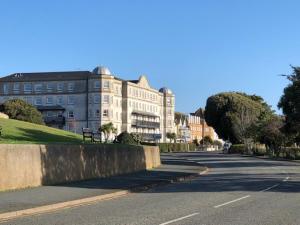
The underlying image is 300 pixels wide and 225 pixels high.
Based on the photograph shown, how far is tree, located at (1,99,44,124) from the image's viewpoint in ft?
210

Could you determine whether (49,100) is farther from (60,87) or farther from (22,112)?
(22,112)

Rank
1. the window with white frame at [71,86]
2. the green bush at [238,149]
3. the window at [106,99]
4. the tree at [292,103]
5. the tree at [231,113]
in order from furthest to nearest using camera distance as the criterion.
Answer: the window with white frame at [71,86] < the window at [106,99] < the tree at [231,113] < the green bush at [238,149] < the tree at [292,103]

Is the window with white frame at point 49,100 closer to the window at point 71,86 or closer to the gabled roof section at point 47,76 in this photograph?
the gabled roof section at point 47,76

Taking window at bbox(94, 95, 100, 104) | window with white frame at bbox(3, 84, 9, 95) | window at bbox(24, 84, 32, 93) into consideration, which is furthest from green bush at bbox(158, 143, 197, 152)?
window with white frame at bbox(3, 84, 9, 95)

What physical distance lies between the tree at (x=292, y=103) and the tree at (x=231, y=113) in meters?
55.1

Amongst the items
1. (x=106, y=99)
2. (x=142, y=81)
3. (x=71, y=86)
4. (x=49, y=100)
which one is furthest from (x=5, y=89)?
(x=142, y=81)

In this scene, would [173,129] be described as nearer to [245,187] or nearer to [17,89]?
[17,89]

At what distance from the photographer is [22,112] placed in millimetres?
66250

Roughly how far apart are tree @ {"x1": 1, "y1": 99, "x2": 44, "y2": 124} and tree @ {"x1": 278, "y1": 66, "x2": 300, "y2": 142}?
25.3m

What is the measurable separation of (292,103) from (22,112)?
28.6 m

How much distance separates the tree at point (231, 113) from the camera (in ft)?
390

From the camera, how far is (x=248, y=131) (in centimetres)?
10656

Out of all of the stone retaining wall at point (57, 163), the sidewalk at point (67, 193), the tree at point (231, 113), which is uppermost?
the tree at point (231, 113)

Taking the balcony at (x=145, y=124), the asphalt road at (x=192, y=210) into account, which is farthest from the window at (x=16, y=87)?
the asphalt road at (x=192, y=210)
